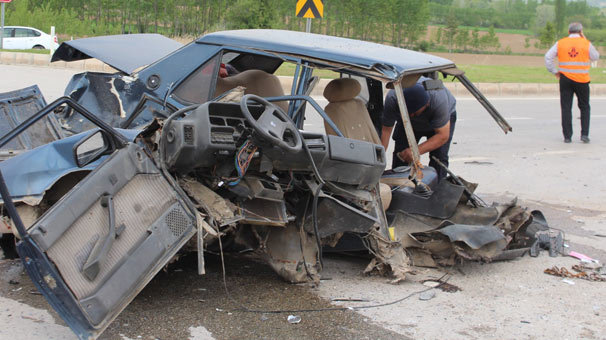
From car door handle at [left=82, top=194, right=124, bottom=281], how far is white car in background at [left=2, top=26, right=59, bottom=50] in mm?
24340

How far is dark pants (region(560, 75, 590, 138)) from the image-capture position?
1170 centimetres

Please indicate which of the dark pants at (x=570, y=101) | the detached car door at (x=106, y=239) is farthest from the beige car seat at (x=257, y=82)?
the dark pants at (x=570, y=101)

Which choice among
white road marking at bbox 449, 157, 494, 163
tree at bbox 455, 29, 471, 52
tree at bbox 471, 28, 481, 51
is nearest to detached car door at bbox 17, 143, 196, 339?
white road marking at bbox 449, 157, 494, 163

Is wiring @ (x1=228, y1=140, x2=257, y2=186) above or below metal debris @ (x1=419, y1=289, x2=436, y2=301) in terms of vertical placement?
above

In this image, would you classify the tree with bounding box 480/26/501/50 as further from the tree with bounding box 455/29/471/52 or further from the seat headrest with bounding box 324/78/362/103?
the seat headrest with bounding box 324/78/362/103

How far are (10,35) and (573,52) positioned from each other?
21037mm

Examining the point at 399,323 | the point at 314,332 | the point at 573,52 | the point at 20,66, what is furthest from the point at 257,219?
the point at 20,66

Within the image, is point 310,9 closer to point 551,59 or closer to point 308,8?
point 308,8

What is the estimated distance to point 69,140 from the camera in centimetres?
405

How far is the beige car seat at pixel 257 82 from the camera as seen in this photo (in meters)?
5.35

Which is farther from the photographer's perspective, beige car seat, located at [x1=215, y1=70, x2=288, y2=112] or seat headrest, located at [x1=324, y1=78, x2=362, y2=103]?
seat headrest, located at [x1=324, y1=78, x2=362, y2=103]

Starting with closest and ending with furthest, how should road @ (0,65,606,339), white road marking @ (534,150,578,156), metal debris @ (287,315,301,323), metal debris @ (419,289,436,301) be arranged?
road @ (0,65,606,339), metal debris @ (287,315,301,323), metal debris @ (419,289,436,301), white road marking @ (534,150,578,156)

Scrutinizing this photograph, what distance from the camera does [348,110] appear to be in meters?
5.48

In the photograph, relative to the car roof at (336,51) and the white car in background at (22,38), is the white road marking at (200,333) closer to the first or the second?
the car roof at (336,51)
